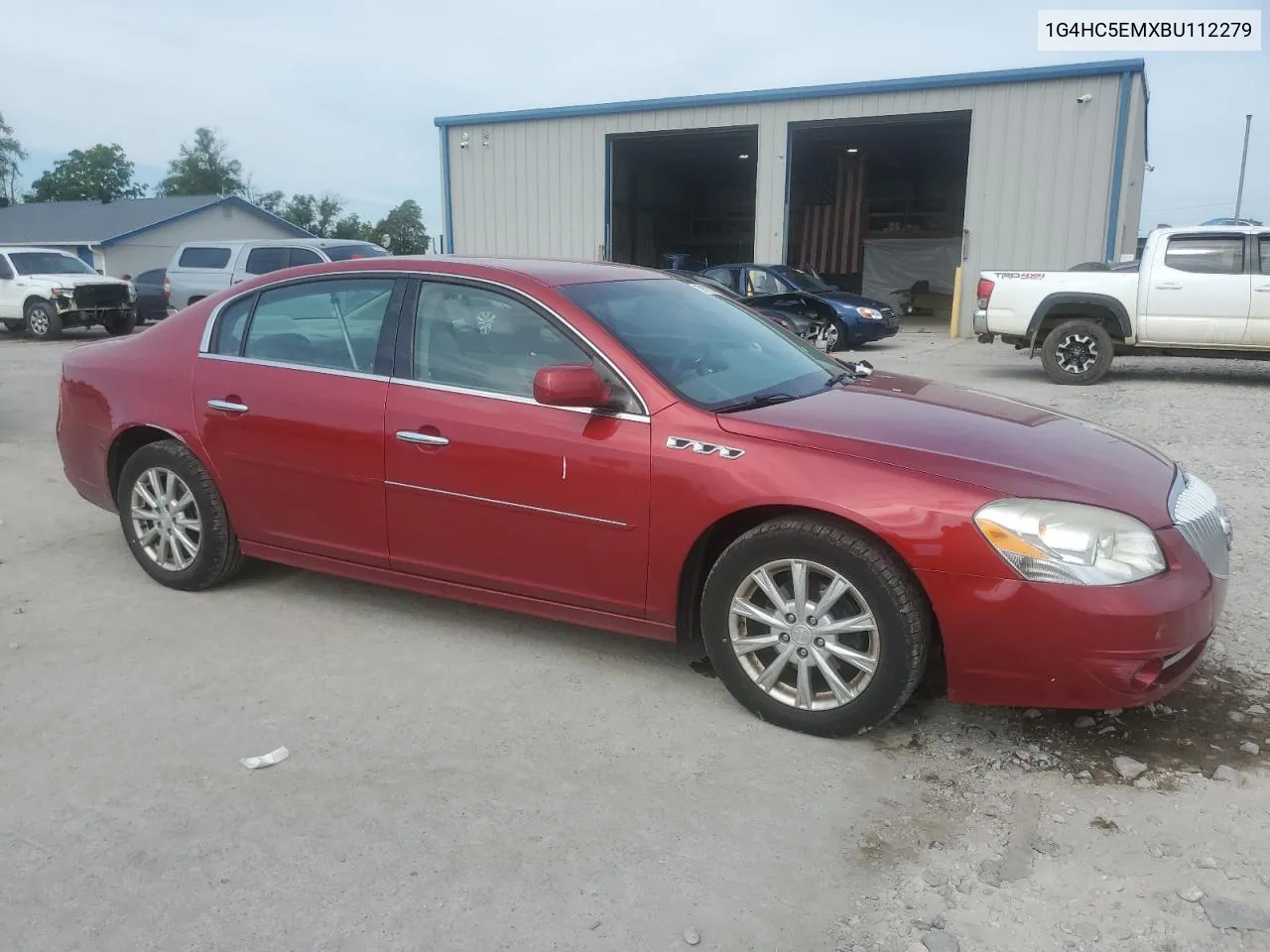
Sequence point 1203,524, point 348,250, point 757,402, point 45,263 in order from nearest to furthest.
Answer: point 1203,524
point 757,402
point 348,250
point 45,263

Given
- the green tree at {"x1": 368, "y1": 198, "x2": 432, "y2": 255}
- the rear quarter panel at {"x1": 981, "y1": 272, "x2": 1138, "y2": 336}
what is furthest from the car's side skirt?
the green tree at {"x1": 368, "y1": 198, "x2": 432, "y2": 255}

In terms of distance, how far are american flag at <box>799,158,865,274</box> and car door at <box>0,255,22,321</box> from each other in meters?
21.9

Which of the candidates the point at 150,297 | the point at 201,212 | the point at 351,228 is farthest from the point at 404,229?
the point at 150,297

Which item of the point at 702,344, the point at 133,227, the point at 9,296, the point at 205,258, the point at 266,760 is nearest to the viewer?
the point at 266,760

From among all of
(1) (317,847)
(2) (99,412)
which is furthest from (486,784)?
(2) (99,412)

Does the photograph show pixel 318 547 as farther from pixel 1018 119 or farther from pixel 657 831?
pixel 1018 119

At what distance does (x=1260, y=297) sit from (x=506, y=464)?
10803mm

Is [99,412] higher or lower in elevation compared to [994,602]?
higher

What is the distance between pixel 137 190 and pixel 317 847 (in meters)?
102

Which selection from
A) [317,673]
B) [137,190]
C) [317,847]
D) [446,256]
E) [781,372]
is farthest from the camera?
[137,190]

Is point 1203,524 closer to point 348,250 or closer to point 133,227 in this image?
point 348,250

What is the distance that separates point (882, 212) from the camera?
108ft

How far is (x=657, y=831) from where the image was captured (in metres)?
2.82

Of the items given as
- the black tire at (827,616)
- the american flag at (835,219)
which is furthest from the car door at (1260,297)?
the american flag at (835,219)
